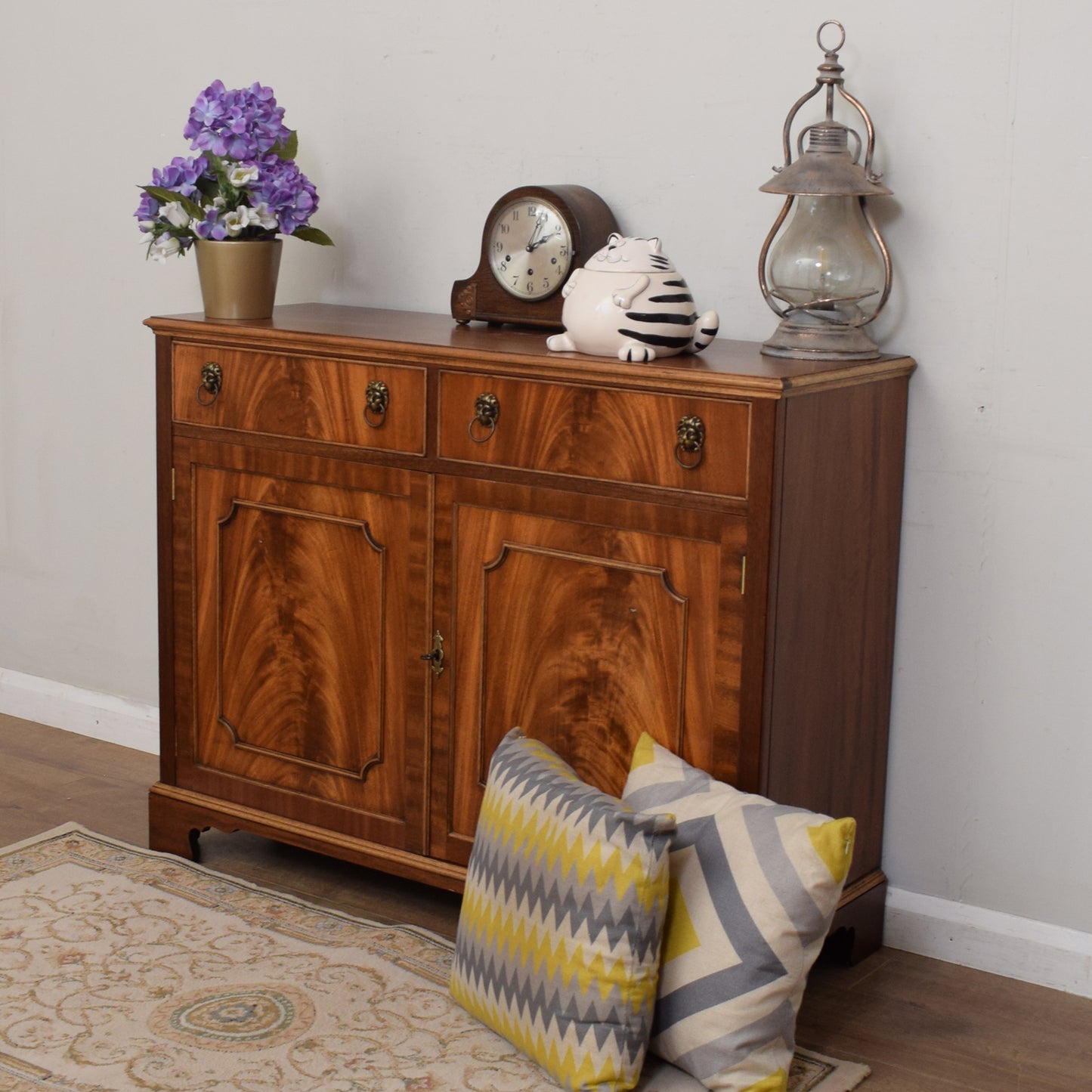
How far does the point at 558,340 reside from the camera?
92.9 inches

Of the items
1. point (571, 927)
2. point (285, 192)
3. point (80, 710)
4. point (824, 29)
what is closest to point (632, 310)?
point (824, 29)

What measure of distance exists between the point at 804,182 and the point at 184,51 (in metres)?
1.56

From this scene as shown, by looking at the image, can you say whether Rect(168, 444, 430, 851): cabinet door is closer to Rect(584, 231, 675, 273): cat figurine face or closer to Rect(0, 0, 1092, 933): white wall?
Rect(584, 231, 675, 273): cat figurine face

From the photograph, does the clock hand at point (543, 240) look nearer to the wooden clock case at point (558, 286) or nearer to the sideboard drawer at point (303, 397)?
the wooden clock case at point (558, 286)

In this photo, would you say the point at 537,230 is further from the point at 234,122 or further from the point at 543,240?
the point at 234,122

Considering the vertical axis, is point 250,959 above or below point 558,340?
below

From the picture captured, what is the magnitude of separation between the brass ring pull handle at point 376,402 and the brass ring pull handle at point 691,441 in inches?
21.2

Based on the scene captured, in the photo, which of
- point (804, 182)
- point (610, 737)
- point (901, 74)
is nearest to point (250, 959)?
point (610, 737)

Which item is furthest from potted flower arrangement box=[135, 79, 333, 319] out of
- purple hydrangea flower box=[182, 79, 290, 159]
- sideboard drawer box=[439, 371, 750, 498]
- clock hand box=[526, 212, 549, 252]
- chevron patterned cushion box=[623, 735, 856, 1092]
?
chevron patterned cushion box=[623, 735, 856, 1092]

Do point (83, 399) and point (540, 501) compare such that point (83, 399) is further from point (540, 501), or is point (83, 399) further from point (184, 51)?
point (540, 501)

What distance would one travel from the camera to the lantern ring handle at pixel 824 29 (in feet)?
7.70

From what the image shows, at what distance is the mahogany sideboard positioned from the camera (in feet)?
→ 7.13

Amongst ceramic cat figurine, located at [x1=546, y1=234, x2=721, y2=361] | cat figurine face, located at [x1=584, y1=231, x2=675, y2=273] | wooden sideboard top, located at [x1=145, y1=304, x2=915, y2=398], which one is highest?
cat figurine face, located at [x1=584, y1=231, x2=675, y2=273]

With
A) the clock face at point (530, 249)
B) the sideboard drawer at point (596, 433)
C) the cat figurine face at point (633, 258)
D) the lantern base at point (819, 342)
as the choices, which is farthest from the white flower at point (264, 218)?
the lantern base at point (819, 342)
